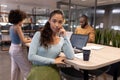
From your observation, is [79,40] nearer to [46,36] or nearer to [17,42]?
[46,36]

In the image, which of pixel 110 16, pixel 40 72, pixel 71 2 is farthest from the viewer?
pixel 71 2

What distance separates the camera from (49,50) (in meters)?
1.49

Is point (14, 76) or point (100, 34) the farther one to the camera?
point (100, 34)

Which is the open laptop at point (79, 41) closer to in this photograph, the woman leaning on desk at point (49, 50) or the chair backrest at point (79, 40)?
the chair backrest at point (79, 40)

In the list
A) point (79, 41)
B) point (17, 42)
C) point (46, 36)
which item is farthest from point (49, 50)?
point (17, 42)

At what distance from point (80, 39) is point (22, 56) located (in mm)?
942

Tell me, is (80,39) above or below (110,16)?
below

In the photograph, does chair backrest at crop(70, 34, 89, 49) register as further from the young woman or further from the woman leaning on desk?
the young woman

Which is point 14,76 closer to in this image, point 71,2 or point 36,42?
point 36,42

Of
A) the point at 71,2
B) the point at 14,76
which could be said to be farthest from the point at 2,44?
the point at 14,76

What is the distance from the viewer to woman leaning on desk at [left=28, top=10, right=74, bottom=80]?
4.73ft

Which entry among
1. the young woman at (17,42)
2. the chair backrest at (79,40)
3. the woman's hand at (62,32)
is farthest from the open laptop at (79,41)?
the young woman at (17,42)

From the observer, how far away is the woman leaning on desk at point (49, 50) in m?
1.44

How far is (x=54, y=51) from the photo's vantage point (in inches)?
59.1
